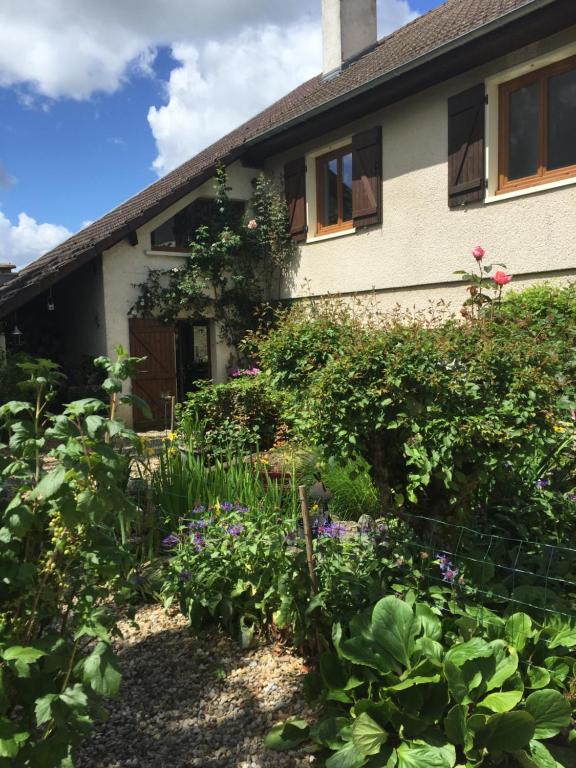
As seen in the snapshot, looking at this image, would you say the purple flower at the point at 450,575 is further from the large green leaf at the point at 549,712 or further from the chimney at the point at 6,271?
the chimney at the point at 6,271

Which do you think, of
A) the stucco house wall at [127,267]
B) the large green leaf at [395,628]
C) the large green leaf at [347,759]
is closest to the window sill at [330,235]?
the stucco house wall at [127,267]

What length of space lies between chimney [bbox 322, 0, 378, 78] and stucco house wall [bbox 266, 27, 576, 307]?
2722 millimetres

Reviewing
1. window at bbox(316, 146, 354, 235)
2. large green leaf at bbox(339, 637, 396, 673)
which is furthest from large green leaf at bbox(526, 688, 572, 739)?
window at bbox(316, 146, 354, 235)

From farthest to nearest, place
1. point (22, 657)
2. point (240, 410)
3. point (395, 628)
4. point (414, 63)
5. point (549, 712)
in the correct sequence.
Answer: point (414, 63) → point (240, 410) → point (395, 628) → point (549, 712) → point (22, 657)

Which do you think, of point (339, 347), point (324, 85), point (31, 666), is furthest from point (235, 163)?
point (31, 666)

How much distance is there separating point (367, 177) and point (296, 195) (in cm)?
180

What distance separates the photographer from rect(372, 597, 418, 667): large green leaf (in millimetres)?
2350

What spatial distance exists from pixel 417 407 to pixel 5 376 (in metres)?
7.54

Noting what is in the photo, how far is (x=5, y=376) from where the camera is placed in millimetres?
8742

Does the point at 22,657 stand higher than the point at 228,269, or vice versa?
the point at 228,269

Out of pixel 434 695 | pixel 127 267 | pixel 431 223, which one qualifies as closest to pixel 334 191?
pixel 431 223

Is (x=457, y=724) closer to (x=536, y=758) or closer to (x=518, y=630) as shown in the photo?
(x=536, y=758)

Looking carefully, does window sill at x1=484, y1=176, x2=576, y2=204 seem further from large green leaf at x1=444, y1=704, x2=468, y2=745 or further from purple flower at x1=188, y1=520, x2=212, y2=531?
large green leaf at x1=444, y1=704, x2=468, y2=745

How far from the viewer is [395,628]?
2.38 m
